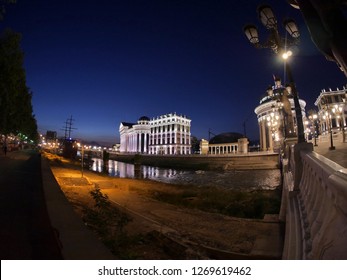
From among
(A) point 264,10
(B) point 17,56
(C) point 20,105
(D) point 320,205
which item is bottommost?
(D) point 320,205

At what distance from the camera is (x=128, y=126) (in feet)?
543

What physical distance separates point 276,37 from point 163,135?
391ft

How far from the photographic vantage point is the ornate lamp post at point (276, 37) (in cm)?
701

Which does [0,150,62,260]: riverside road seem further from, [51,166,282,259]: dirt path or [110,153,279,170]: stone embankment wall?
[110,153,279,170]: stone embankment wall

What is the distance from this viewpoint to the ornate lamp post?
701cm

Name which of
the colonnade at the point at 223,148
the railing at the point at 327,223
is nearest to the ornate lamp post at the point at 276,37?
the railing at the point at 327,223

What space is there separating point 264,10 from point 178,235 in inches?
296

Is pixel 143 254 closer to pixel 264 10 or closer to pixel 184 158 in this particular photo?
pixel 264 10

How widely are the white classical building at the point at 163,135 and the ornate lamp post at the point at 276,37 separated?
109m

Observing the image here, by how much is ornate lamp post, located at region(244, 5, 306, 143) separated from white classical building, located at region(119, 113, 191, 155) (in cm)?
10903

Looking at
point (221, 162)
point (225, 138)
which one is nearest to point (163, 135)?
point (225, 138)

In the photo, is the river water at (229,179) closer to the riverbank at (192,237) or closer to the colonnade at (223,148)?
the riverbank at (192,237)

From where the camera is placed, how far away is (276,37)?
752 cm

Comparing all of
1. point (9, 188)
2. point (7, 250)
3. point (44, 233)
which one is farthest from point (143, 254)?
point (9, 188)
